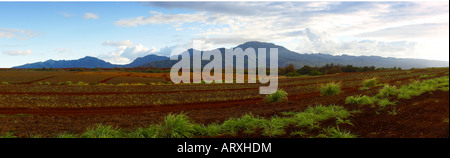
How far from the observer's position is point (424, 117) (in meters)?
6.59

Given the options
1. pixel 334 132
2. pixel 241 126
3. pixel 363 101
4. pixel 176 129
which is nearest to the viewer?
pixel 334 132

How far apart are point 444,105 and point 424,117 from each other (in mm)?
1143

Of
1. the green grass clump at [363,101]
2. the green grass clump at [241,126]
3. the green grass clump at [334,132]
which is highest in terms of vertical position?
the green grass clump at [363,101]

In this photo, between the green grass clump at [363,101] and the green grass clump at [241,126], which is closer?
the green grass clump at [241,126]

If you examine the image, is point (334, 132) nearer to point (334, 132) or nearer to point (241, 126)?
point (334, 132)

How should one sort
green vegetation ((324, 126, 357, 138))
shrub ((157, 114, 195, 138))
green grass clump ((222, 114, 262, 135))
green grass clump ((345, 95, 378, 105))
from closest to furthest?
green vegetation ((324, 126, 357, 138)), shrub ((157, 114, 195, 138)), green grass clump ((222, 114, 262, 135)), green grass clump ((345, 95, 378, 105))

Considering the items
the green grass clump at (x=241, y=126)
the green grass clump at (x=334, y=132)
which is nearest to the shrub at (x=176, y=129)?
the green grass clump at (x=241, y=126)

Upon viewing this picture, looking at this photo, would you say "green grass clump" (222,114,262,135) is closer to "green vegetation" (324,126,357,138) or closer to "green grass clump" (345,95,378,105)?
"green vegetation" (324,126,357,138)

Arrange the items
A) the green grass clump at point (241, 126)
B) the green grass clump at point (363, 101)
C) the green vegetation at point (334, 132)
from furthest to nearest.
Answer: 1. the green grass clump at point (363, 101)
2. the green grass clump at point (241, 126)
3. the green vegetation at point (334, 132)

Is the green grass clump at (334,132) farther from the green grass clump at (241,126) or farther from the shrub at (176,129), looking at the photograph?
the shrub at (176,129)

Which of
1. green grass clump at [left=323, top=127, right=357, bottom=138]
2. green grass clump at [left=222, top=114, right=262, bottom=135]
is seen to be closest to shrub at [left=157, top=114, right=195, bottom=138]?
green grass clump at [left=222, top=114, right=262, bottom=135]

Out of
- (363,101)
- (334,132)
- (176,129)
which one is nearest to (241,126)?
(176,129)
